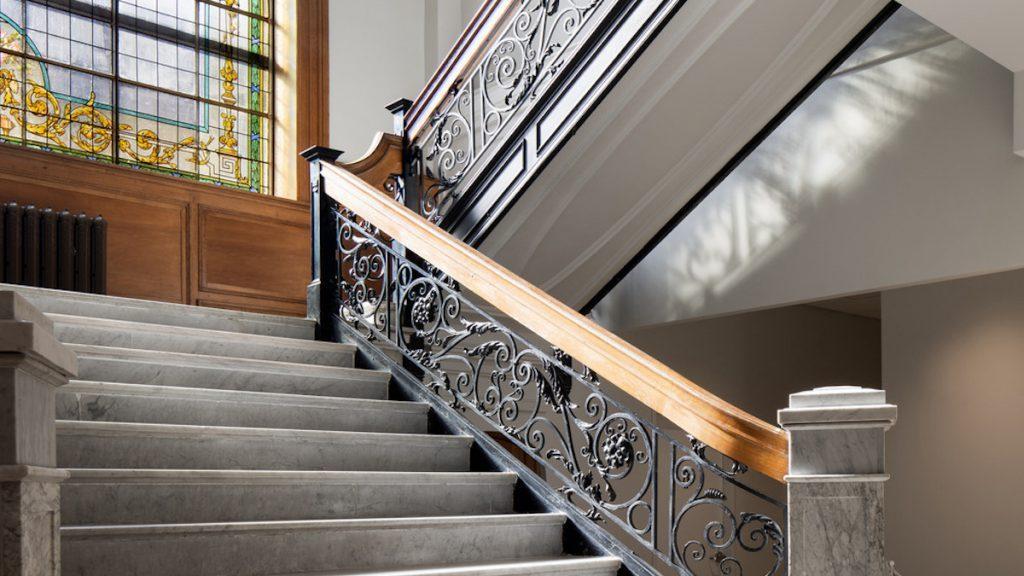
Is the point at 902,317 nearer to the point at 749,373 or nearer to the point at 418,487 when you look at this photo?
the point at 749,373

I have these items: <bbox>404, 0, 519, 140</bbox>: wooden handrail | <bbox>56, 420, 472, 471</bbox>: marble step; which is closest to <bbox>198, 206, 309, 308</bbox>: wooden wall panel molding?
<bbox>404, 0, 519, 140</bbox>: wooden handrail

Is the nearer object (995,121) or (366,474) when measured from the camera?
(366,474)

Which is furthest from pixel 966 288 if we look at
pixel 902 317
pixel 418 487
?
pixel 418 487

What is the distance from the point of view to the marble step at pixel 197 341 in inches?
164

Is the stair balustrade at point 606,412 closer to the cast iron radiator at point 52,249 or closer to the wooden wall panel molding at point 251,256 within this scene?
the wooden wall panel molding at point 251,256

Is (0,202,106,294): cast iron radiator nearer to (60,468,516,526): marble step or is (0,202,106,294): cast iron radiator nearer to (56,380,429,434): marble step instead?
(56,380,429,434): marble step

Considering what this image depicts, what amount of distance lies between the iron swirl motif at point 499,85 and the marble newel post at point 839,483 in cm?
324

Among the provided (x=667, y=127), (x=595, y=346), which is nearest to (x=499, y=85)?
(x=667, y=127)

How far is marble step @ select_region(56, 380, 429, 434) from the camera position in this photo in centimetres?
359

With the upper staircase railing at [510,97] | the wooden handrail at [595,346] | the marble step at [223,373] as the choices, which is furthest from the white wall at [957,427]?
the marble step at [223,373]

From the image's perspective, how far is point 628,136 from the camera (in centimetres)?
586

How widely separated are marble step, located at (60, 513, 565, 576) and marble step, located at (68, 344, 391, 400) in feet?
3.73

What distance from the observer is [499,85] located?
6.00 m

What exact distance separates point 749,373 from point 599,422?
6.61 metres
